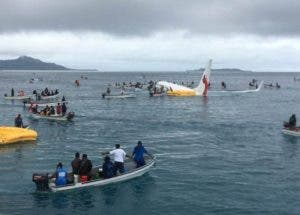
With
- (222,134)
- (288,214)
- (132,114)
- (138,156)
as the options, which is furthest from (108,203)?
(132,114)

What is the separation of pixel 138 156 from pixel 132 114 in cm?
4020

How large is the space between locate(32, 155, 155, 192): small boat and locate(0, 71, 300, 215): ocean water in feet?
1.21

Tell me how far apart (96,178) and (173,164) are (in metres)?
8.48

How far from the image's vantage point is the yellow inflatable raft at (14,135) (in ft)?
151

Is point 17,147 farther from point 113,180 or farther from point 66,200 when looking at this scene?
point 66,200

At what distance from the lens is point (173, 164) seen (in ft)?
129

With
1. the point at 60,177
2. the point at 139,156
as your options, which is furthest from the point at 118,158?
the point at 60,177

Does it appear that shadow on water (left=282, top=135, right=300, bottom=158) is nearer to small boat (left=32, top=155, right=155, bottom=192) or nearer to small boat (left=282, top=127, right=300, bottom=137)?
small boat (left=282, top=127, right=300, bottom=137)

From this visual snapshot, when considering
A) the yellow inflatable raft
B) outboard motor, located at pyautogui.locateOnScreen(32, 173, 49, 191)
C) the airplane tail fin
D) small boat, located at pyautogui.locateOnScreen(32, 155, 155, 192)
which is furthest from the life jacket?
the airplane tail fin

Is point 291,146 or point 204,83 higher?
point 204,83

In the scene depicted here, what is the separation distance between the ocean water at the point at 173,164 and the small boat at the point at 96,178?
368mm

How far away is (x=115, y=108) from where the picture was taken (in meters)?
85.4

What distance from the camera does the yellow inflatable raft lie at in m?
46.1

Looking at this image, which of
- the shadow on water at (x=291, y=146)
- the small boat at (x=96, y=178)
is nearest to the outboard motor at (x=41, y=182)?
the small boat at (x=96, y=178)
